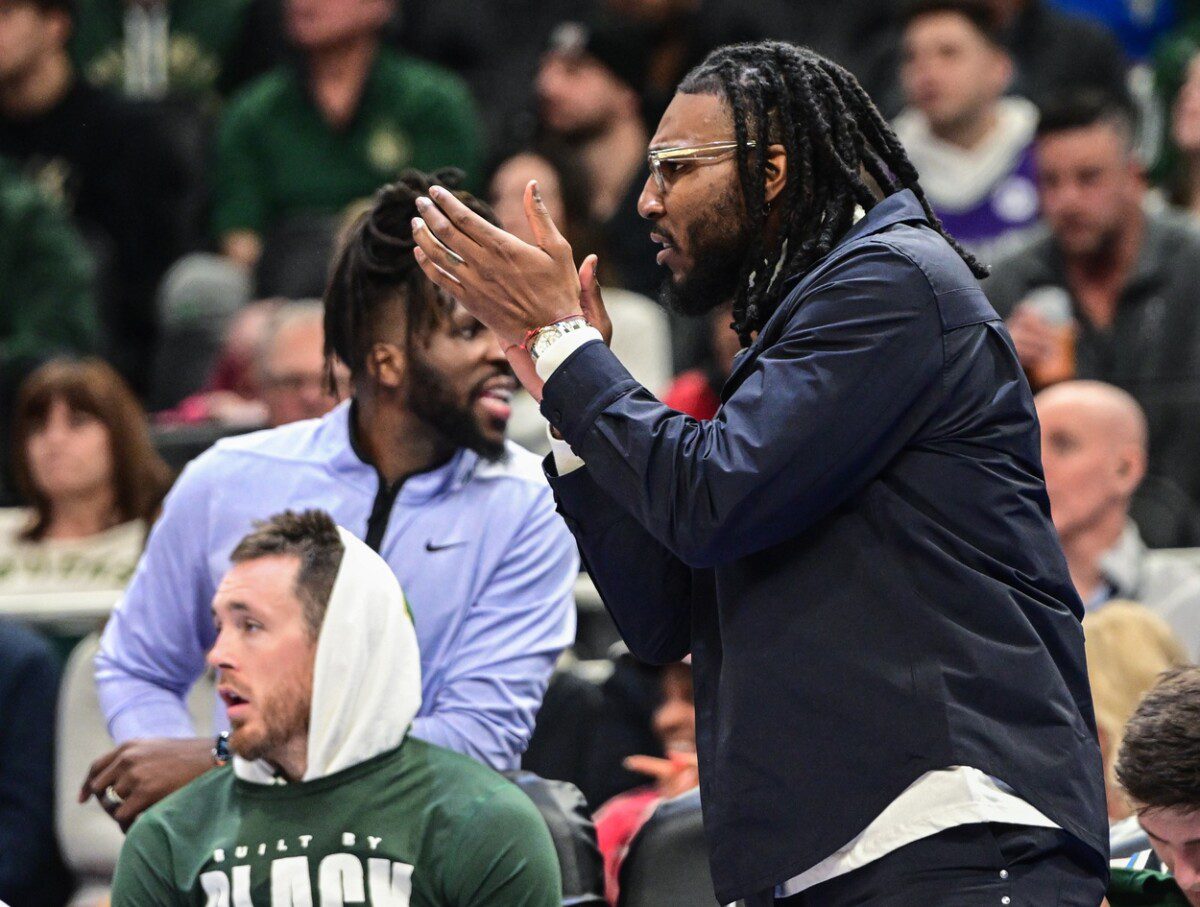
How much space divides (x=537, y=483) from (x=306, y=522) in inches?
18.5

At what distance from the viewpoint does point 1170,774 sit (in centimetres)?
258

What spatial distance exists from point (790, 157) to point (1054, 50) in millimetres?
5449

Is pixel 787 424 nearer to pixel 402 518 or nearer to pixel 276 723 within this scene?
pixel 276 723

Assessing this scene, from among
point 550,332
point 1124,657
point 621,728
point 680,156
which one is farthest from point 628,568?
point 1124,657

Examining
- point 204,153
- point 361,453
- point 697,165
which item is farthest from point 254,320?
point 697,165

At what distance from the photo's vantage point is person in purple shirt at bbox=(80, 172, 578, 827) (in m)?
3.17

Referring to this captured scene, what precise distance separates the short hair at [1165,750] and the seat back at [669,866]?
75cm

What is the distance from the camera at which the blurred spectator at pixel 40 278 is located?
22.9 feet

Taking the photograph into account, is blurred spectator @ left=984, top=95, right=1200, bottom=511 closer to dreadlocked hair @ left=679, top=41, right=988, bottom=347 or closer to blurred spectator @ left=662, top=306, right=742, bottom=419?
blurred spectator @ left=662, top=306, right=742, bottom=419

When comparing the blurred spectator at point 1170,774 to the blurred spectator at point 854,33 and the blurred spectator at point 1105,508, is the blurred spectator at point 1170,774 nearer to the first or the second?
the blurred spectator at point 1105,508

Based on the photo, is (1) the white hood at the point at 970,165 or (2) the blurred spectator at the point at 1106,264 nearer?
(2) the blurred spectator at the point at 1106,264

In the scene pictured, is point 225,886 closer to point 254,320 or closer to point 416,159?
point 254,320

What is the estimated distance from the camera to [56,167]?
7641mm

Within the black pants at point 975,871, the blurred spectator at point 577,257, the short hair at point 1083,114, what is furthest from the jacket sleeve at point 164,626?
the short hair at point 1083,114
